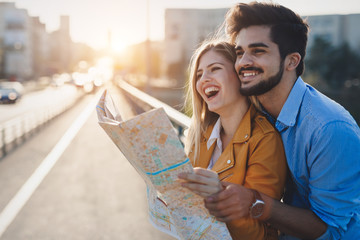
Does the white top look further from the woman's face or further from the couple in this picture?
the woman's face

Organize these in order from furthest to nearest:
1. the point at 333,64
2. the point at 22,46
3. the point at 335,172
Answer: the point at 22,46, the point at 333,64, the point at 335,172

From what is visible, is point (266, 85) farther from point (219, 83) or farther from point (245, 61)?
point (219, 83)

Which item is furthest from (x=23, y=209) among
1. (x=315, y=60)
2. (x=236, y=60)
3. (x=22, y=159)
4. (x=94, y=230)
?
(x=315, y=60)

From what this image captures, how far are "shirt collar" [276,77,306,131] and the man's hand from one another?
511mm

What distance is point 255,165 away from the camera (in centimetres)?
208

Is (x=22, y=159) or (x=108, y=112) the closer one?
(x=108, y=112)

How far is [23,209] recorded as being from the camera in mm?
6570

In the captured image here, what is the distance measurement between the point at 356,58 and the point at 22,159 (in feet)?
191

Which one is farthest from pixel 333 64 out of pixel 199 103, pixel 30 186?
pixel 199 103

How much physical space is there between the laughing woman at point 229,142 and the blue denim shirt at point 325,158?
96 mm

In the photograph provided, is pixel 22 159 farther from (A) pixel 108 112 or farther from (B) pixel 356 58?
(B) pixel 356 58

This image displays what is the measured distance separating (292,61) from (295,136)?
17.3 inches

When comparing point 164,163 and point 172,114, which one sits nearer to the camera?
point 164,163

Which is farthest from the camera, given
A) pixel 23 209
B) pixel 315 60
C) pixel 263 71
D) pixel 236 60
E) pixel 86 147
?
pixel 315 60
